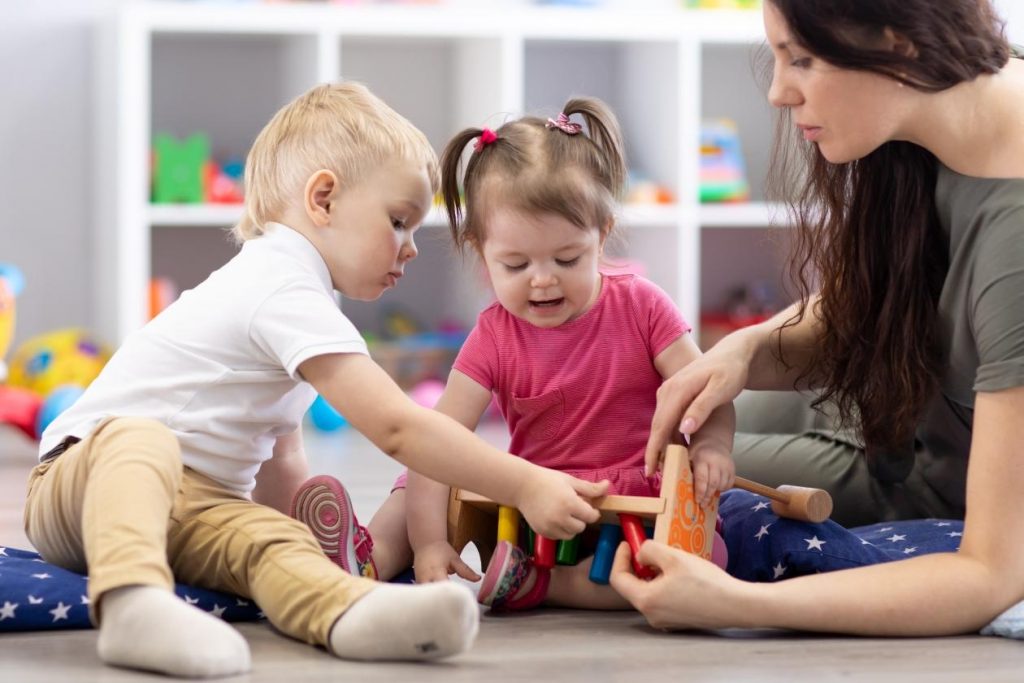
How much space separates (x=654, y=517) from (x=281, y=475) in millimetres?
450

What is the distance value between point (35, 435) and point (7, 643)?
1506 millimetres

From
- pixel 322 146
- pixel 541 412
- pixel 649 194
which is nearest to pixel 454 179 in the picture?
pixel 322 146

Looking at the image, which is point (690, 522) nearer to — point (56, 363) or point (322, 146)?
point (322, 146)

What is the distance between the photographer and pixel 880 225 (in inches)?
53.9

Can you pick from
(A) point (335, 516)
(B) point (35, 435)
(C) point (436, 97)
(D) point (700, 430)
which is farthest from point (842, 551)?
(C) point (436, 97)

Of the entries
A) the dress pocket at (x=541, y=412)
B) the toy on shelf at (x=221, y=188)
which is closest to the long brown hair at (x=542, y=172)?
the dress pocket at (x=541, y=412)

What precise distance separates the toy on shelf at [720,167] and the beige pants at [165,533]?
2.19 meters

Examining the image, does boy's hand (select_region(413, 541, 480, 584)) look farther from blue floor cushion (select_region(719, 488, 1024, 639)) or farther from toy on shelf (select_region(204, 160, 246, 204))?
toy on shelf (select_region(204, 160, 246, 204))

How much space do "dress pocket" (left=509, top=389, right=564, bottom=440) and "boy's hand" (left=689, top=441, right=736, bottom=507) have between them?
0.18 m

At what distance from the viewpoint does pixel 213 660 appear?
1.01m

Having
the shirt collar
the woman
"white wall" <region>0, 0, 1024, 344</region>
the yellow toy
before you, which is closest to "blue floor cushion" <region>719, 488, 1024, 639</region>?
the woman

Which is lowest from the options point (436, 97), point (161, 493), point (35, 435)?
point (35, 435)

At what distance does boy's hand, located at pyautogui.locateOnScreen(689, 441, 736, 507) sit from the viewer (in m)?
1.27

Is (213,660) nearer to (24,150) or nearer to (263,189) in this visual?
(263,189)
